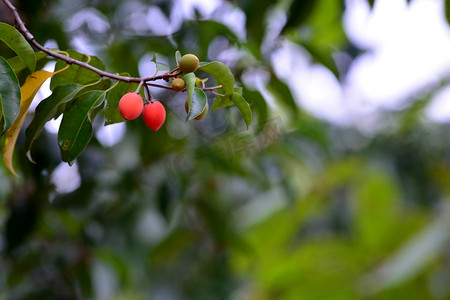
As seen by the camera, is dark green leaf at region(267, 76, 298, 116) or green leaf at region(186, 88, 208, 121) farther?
dark green leaf at region(267, 76, 298, 116)

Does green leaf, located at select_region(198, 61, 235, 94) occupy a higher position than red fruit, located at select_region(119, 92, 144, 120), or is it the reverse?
green leaf, located at select_region(198, 61, 235, 94)

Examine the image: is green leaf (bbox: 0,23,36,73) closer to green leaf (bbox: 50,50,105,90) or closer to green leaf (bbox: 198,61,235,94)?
green leaf (bbox: 50,50,105,90)

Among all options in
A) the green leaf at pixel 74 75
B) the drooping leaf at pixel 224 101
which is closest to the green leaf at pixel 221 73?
the drooping leaf at pixel 224 101

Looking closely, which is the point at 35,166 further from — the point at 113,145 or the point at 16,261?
the point at 113,145

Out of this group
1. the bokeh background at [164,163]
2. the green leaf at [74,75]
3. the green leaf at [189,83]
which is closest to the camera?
the green leaf at [189,83]

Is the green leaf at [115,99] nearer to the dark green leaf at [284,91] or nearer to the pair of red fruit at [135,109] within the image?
the pair of red fruit at [135,109]

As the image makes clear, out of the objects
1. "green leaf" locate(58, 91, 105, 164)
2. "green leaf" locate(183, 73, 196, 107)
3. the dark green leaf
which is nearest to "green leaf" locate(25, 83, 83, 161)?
"green leaf" locate(58, 91, 105, 164)

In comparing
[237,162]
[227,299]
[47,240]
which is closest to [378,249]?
[227,299]

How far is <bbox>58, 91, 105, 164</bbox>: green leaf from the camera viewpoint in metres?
0.46

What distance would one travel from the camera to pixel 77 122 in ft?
1.53

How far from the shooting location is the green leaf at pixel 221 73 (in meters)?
0.46

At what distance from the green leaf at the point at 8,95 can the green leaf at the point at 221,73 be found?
0.16 metres

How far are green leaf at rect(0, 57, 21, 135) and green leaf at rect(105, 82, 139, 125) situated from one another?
0.32 ft

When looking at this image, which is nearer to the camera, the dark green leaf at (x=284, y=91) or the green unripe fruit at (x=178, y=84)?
Answer: the green unripe fruit at (x=178, y=84)
